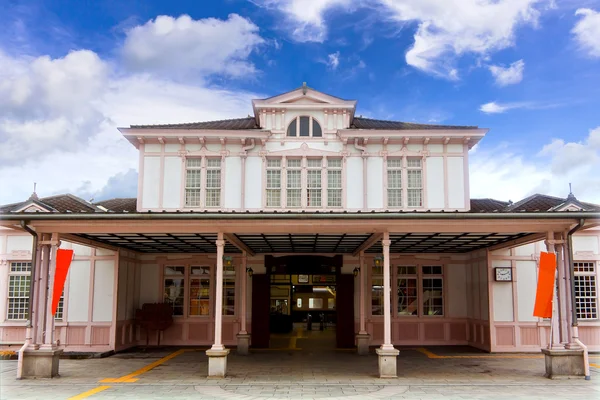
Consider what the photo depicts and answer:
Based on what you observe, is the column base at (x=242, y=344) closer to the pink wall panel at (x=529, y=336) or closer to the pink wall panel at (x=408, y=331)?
the pink wall panel at (x=408, y=331)

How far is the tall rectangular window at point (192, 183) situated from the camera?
18.9 metres

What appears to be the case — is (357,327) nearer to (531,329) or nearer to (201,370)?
(531,329)

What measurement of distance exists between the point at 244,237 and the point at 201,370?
11.4 feet

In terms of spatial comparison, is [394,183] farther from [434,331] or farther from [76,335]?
[76,335]

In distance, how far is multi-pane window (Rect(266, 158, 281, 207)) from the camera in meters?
18.9

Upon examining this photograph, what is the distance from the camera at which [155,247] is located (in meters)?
16.9

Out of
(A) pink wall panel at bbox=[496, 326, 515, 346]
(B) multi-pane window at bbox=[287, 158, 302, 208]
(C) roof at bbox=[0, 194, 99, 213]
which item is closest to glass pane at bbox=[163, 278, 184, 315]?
(C) roof at bbox=[0, 194, 99, 213]

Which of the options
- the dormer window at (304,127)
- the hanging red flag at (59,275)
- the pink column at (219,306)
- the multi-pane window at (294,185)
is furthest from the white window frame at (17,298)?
the dormer window at (304,127)

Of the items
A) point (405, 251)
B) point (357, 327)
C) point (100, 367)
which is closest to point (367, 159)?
point (405, 251)

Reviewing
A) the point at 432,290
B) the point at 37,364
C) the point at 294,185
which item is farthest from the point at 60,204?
the point at 432,290

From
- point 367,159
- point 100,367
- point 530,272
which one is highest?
point 367,159

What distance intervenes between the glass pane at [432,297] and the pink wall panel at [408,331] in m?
0.60

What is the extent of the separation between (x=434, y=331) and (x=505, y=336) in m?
2.46

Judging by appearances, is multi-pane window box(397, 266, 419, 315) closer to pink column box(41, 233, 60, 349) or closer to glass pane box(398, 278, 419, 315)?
glass pane box(398, 278, 419, 315)
